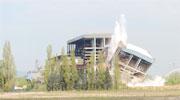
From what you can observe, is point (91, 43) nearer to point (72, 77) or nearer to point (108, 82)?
point (108, 82)

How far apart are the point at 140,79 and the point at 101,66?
40365mm

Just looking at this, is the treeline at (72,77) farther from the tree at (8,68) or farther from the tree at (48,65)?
the tree at (8,68)

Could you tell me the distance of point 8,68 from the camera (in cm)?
9444

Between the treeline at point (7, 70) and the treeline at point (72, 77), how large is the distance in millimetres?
6196

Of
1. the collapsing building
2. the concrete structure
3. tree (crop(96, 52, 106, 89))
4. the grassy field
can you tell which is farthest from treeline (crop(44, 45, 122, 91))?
the concrete structure

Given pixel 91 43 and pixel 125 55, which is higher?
pixel 91 43

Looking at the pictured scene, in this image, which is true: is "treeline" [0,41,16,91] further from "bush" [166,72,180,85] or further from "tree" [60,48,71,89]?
"bush" [166,72,180,85]

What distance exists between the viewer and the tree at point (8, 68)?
93250 millimetres

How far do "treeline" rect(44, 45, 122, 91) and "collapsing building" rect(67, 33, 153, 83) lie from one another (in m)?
32.4

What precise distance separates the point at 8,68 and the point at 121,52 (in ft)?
153

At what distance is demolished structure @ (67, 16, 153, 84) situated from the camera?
13475 centimetres

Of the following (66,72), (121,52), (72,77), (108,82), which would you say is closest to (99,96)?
(72,77)

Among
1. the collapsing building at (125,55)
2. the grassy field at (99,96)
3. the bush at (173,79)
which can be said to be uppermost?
the collapsing building at (125,55)

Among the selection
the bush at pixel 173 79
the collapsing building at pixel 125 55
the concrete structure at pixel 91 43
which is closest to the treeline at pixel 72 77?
the bush at pixel 173 79
